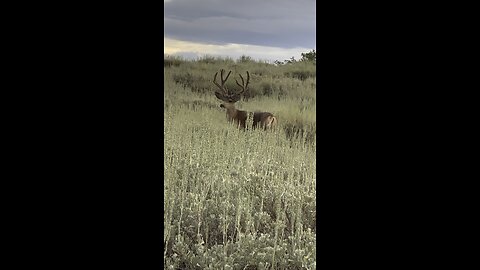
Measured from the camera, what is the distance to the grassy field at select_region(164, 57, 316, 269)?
1.40 meters

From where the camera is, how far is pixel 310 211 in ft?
4.86

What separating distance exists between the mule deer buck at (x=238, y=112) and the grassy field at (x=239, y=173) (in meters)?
0.02

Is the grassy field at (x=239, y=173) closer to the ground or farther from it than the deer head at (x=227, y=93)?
closer to the ground

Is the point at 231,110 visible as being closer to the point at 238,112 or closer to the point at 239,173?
the point at 238,112

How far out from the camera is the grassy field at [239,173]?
140cm

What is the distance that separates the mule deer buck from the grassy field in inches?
0.8

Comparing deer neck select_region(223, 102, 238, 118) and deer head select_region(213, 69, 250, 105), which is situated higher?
deer head select_region(213, 69, 250, 105)

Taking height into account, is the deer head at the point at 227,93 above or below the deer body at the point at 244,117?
above
